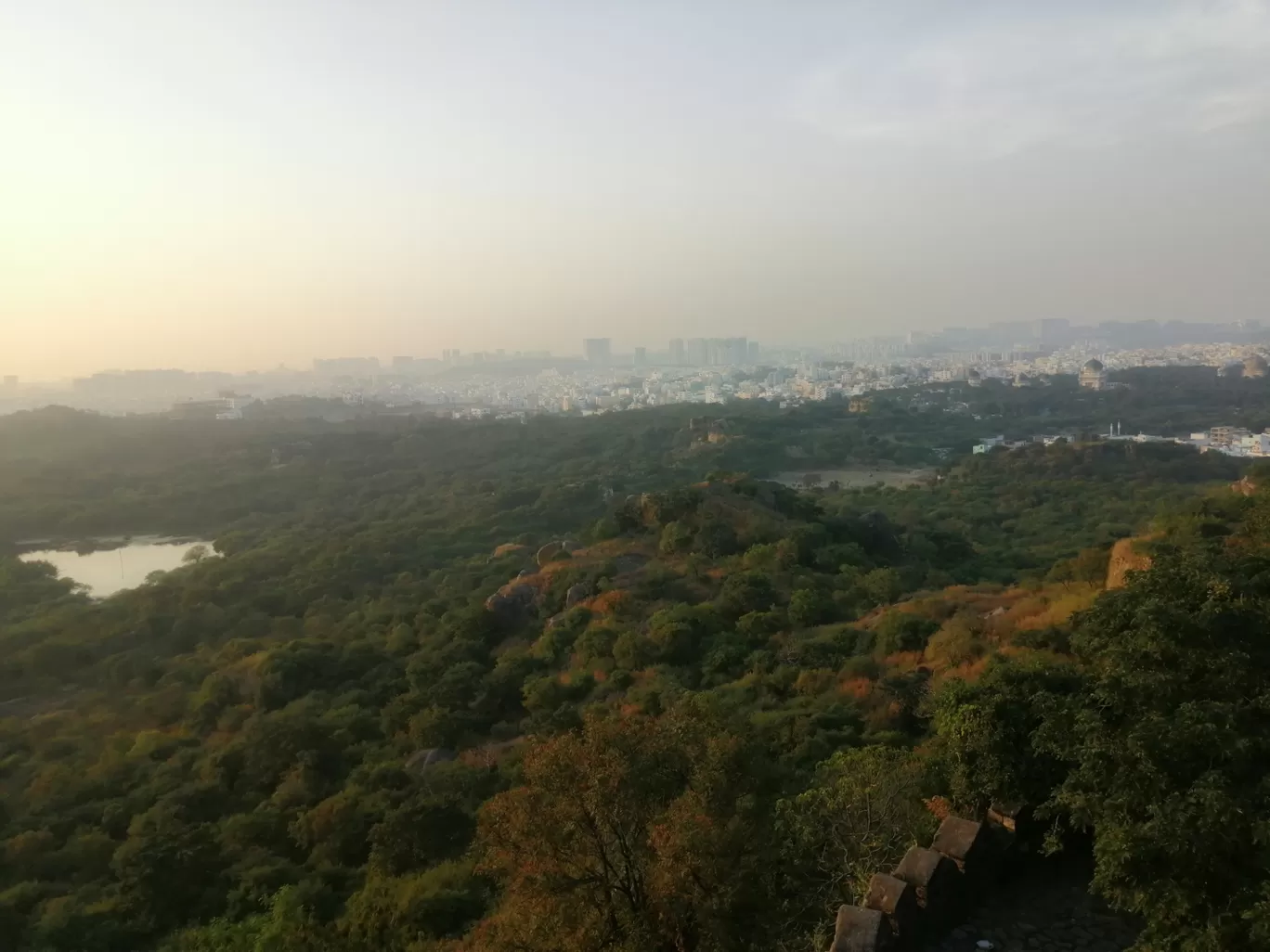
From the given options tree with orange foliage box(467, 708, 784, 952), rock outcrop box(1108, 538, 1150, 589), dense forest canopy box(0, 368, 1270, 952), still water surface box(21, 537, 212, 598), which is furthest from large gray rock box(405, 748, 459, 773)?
still water surface box(21, 537, 212, 598)

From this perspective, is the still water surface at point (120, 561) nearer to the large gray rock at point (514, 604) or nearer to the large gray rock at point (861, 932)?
the large gray rock at point (514, 604)

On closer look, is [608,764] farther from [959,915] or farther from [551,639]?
[551,639]

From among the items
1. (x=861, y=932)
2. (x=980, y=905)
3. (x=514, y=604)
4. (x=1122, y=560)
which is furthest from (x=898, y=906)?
(x=514, y=604)

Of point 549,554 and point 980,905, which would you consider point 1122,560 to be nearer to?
point 980,905

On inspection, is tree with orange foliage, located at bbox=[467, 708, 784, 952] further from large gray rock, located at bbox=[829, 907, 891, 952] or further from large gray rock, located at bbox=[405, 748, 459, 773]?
large gray rock, located at bbox=[405, 748, 459, 773]

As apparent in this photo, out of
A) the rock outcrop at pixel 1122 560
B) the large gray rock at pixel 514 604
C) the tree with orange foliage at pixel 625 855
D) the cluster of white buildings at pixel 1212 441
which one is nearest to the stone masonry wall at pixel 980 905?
the tree with orange foliage at pixel 625 855

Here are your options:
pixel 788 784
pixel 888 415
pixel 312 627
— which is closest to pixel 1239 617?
pixel 788 784
